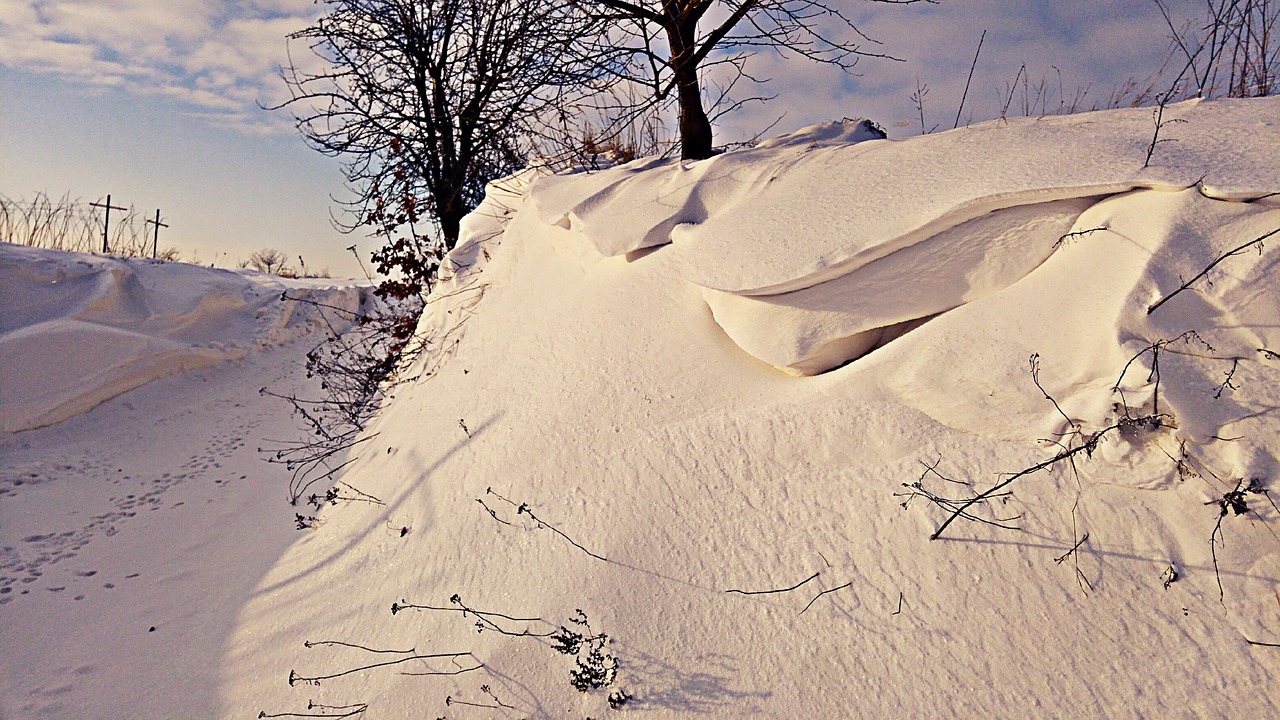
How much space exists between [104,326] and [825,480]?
8520 mm

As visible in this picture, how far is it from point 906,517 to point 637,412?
1240 millimetres

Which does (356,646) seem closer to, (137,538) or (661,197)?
(661,197)

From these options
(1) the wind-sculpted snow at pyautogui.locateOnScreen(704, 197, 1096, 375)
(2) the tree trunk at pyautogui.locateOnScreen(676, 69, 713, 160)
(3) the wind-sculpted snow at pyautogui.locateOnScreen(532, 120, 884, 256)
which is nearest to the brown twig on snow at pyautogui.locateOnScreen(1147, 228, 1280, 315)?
(1) the wind-sculpted snow at pyautogui.locateOnScreen(704, 197, 1096, 375)

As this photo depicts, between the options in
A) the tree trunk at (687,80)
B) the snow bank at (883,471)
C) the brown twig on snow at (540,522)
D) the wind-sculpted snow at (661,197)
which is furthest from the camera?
the tree trunk at (687,80)

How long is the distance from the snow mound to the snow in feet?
12.2

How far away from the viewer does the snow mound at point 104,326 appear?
267 inches

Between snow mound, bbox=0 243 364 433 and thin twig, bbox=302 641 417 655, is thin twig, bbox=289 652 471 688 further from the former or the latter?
snow mound, bbox=0 243 364 433

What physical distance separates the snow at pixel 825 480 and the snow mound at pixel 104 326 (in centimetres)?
372

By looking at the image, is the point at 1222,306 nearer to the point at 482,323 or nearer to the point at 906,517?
the point at 906,517

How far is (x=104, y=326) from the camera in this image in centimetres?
767

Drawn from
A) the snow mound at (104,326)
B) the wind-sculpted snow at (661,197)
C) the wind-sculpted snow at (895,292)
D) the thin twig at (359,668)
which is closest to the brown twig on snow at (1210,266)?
the wind-sculpted snow at (895,292)

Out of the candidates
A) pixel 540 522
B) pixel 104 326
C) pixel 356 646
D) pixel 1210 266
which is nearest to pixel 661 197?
pixel 540 522

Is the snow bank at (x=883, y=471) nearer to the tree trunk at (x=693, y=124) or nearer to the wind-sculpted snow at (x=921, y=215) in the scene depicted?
the wind-sculpted snow at (x=921, y=215)

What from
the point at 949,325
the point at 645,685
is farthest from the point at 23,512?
the point at 949,325
